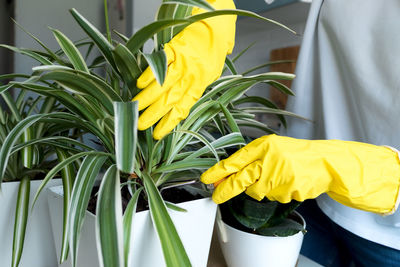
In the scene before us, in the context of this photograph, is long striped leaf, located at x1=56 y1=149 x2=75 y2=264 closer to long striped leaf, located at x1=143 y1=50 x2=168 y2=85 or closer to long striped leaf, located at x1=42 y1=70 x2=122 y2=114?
long striped leaf, located at x1=42 y1=70 x2=122 y2=114

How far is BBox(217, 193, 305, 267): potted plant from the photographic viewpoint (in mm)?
501

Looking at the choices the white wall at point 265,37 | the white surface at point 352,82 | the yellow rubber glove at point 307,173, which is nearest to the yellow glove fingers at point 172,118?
the yellow rubber glove at point 307,173

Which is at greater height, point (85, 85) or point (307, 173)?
point (85, 85)

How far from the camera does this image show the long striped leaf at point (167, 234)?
14.2 inches

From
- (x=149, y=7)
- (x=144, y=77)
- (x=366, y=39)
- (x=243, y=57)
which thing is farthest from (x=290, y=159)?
(x=149, y=7)

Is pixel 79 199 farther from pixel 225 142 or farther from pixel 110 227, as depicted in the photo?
pixel 225 142

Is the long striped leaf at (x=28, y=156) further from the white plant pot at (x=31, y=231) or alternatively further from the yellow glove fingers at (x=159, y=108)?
the yellow glove fingers at (x=159, y=108)

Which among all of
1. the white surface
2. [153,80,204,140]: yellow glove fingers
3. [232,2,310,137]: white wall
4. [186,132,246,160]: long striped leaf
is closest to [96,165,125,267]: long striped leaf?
[153,80,204,140]: yellow glove fingers

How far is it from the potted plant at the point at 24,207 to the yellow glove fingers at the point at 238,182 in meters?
0.32

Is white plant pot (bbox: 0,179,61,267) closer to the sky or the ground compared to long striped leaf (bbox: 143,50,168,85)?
closer to the ground

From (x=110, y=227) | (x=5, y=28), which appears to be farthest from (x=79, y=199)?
(x=5, y=28)

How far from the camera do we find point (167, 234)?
1.26ft

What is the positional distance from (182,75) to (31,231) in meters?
0.45

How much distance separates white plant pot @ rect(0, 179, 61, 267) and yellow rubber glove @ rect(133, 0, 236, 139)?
319 mm
